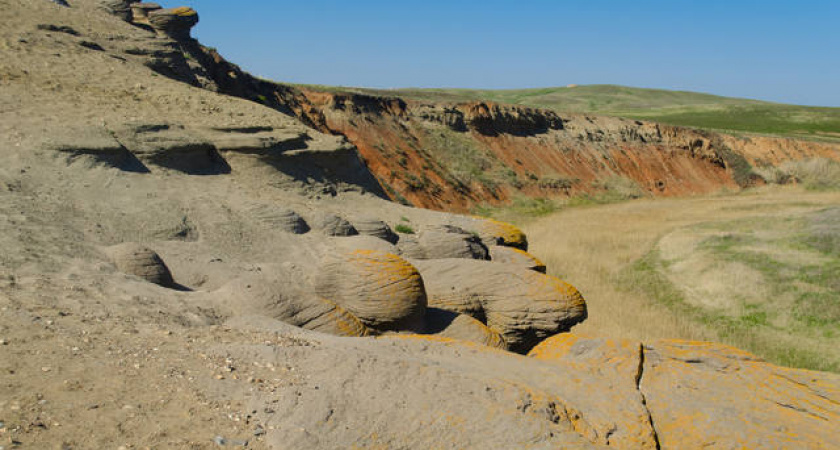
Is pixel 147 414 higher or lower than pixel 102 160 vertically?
lower

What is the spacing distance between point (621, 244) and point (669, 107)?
82352 mm

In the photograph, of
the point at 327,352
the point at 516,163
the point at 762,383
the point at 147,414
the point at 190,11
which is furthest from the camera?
the point at 516,163

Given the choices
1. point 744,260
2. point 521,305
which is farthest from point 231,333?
point 744,260

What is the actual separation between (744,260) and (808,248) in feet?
7.92

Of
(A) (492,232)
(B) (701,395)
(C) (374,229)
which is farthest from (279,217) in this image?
(B) (701,395)

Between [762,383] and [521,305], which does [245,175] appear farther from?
[762,383]

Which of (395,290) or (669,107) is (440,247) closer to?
(395,290)

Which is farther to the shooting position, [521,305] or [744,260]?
[744,260]

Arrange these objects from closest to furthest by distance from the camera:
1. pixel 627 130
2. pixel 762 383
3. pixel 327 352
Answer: pixel 327 352
pixel 762 383
pixel 627 130

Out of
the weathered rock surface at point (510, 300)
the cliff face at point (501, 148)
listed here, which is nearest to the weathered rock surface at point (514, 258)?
the weathered rock surface at point (510, 300)

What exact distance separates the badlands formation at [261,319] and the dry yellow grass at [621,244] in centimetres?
385

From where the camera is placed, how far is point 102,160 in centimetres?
993

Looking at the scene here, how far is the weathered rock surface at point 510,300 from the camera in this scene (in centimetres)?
882

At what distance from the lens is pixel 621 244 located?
23438 mm
